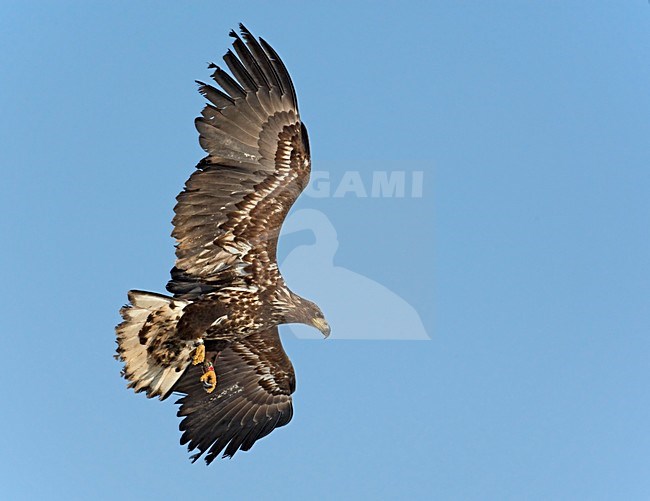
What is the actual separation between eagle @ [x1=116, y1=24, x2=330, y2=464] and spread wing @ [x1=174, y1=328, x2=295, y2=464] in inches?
4.6

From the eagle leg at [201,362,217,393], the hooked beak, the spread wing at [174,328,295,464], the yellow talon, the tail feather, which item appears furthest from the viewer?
the spread wing at [174,328,295,464]

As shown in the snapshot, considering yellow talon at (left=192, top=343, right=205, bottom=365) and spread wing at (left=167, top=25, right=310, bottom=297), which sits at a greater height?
spread wing at (left=167, top=25, right=310, bottom=297)

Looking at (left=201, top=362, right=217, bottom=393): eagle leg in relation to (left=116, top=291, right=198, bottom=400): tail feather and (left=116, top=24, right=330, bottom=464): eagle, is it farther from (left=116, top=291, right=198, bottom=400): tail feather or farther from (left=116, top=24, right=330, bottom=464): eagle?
(left=116, top=291, right=198, bottom=400): tail feather

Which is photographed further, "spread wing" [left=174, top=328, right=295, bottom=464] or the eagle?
"spread wing" [left=174, top=328, right=295, bottom=464]

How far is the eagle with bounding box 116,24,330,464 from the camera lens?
11.6 metres

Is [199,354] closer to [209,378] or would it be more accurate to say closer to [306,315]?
[209,378]

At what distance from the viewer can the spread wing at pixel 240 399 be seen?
42.5 ft

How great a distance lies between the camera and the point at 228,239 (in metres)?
12.1

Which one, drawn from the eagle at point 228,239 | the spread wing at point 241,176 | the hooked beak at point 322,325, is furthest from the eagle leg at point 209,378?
the hooked beak at point 322,325

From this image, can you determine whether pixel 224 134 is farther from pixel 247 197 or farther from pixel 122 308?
pixel 122 308

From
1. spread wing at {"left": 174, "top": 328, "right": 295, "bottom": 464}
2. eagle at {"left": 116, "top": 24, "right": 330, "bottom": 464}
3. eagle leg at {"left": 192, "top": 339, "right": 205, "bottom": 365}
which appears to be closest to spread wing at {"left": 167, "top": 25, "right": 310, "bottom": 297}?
eagle at {"left": 116, "top": 24, "right": 330, "bottom": 464}

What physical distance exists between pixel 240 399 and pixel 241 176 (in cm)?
285

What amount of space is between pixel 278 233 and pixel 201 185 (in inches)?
40.3

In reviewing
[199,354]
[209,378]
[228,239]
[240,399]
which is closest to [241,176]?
[228,239]
